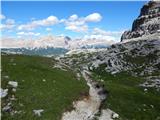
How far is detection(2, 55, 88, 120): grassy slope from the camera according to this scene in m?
50.8

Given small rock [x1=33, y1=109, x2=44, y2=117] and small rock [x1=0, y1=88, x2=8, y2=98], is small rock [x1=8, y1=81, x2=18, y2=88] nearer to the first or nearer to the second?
small rock [x1=0, y1=88, x2=8, y2=98]

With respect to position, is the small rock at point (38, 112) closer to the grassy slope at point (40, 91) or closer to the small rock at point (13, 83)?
the grassy slope at point (40, 91)

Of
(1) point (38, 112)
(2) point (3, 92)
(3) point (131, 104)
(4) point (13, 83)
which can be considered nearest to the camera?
(1) point (38, 112)

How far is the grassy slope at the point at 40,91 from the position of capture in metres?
50.8

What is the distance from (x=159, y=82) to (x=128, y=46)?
60906 mm

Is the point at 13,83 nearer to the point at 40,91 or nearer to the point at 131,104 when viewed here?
the point at 40,91

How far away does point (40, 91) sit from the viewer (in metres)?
57.7

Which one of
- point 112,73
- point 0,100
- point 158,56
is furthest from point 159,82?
point 0,100

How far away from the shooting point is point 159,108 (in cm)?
6469

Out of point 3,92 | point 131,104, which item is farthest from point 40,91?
point 131,104

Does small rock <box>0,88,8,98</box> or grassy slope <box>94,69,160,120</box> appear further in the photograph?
grassy slope <box>94,69,160,120</box>

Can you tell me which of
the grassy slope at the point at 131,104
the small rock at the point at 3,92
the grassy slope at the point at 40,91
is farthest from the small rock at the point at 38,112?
the grassy slope at the point at 131,104

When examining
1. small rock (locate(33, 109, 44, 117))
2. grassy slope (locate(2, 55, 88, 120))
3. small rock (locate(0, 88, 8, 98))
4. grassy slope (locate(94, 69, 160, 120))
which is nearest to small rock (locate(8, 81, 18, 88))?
grassy slope (locate(2, 55, 88, 120))

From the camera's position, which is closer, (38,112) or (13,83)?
(38,112)
